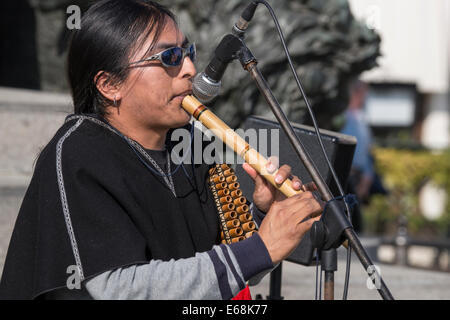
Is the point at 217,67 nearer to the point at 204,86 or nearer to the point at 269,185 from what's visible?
the point at 204,86

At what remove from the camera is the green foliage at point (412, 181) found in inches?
418

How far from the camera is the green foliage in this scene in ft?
34.8

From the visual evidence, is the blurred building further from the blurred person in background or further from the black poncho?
the black poncho

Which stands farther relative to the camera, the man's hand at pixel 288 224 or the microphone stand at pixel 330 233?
the man's hand at pixel 288 224

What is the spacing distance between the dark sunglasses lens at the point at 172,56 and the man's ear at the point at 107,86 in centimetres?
18

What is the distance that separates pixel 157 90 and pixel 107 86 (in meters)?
0.17

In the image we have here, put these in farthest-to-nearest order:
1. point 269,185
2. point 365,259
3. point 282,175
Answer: point 269,185 → point 282,175 → point 365,259

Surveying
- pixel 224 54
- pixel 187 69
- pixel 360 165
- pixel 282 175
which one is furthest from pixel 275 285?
pixel 360 165

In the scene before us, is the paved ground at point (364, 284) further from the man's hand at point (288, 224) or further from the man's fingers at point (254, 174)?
the man's hand at point (288, 224)

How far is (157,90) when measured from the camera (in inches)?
86.6

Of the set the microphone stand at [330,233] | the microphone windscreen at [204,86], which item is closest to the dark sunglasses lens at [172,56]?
the microphone windscreen at [204,86]

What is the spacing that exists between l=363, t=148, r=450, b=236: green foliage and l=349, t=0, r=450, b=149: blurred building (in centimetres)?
206

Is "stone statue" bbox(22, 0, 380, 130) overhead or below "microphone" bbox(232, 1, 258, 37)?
overhead

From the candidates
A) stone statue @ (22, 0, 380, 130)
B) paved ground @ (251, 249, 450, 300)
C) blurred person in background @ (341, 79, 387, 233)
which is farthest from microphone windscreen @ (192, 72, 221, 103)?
blurred person in background @ (341, 79, 387, 233)
